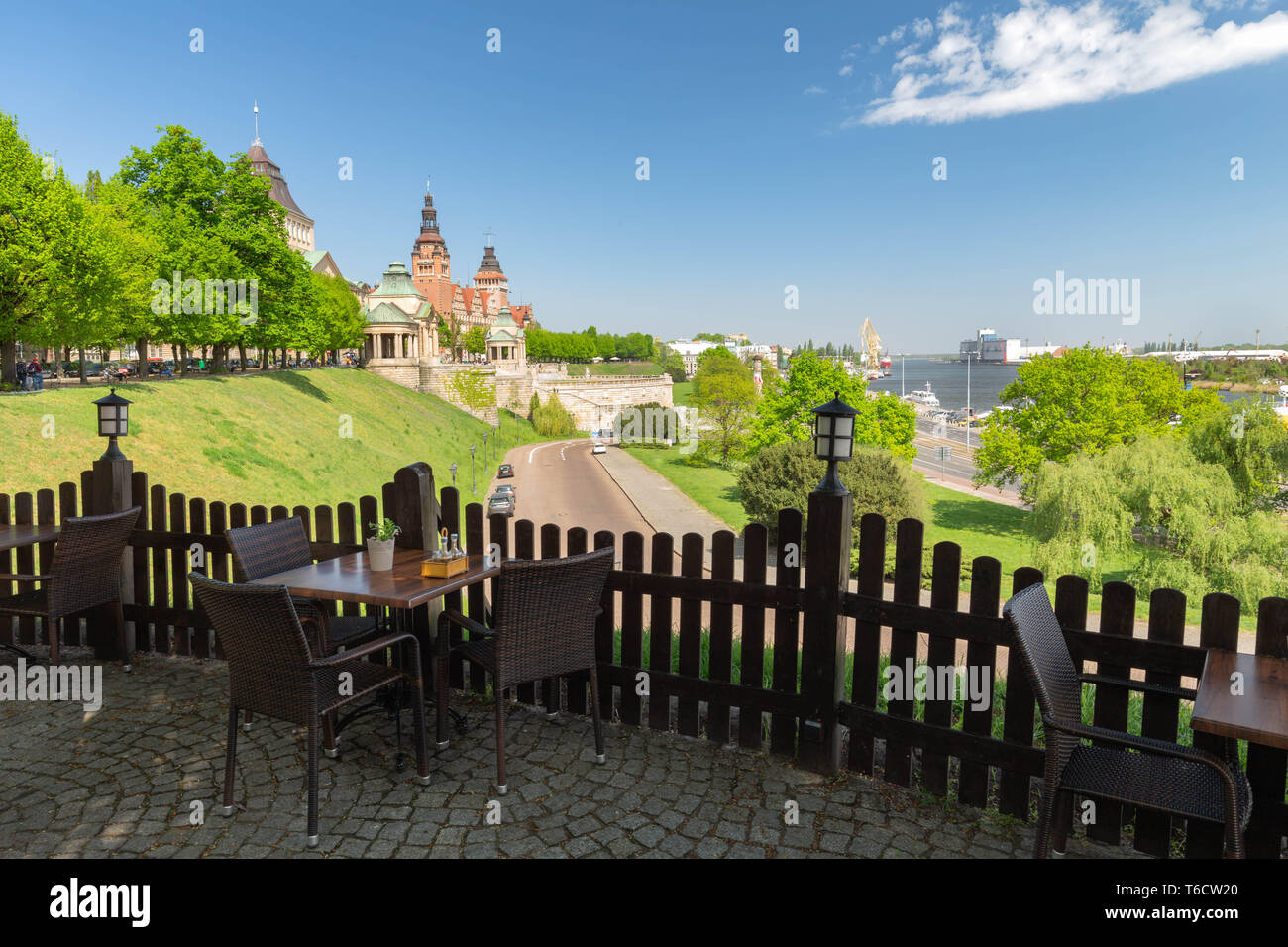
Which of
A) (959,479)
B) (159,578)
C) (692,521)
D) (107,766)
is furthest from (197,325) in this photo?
(959,479)

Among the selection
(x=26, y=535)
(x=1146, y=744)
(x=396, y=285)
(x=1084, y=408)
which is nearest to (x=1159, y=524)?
(x=1084, y=408)

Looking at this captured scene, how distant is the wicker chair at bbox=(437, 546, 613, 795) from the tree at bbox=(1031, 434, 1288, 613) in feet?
90.6

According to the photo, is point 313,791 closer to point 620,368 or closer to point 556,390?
point 556,390

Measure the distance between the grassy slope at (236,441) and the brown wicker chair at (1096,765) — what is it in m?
24.3

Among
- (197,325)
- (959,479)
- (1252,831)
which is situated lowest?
(959,479)

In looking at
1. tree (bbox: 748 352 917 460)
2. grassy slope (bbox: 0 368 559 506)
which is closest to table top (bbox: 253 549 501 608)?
grassy slope (bbox: 0 368 559 506)

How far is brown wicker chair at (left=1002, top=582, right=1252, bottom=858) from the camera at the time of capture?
2846mm

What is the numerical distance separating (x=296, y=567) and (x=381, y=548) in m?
1.02

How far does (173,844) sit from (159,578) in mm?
3699

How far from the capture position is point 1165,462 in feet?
90.7

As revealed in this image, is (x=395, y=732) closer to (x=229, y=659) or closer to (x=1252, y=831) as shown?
(x=229, y=659)

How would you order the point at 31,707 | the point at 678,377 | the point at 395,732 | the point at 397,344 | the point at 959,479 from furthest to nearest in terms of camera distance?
the point at 678,377
the point at 397,344
the point at 959,479
the point at 31,707
the point at 395,732

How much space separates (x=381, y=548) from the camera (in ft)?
16.4

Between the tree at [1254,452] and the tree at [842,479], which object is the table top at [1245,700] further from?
the tree at [1254,452]
